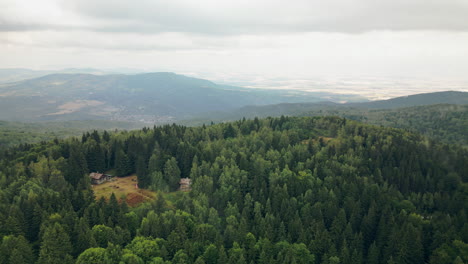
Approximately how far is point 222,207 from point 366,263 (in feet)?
123

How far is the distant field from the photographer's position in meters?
86.9

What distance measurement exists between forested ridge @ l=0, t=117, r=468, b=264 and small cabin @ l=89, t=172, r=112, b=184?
4.59 meters

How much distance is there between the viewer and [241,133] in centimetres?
14562

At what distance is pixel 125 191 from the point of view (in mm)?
94688

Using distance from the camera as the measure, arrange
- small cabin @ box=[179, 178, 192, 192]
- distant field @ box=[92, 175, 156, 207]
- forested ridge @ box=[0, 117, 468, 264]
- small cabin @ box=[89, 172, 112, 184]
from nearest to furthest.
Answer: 1. forested ridge @ box=[0, 117, 468, 264]
2. distant field @ box=[92, 175, 156, 207]
3. small cabin @ box=[179, 178, 192, 192]
4. small cabin @ box=[89, 172, 112, 184]

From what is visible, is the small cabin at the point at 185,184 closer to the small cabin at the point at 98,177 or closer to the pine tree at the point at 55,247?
the small cabin at the point at 98,177

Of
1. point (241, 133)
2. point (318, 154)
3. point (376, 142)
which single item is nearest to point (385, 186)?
point (318, 154)

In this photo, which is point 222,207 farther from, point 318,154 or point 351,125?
point 351,125

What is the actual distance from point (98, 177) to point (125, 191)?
44.3 feet

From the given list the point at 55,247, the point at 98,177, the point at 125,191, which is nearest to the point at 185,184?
the point at 125,191

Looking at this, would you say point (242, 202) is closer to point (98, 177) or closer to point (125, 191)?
point (125, 191)

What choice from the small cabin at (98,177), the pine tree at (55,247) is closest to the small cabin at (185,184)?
the small cabin at (98,177)

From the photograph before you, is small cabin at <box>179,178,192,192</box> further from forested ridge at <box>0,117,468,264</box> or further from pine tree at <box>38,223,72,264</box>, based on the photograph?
pine tree at <box>38,223,72,264</box>

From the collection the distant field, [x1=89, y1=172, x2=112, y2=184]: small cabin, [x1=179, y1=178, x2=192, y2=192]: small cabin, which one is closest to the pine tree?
the distant field
